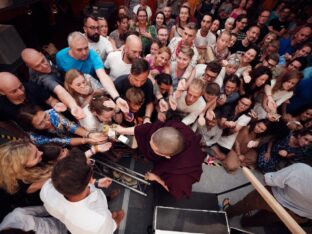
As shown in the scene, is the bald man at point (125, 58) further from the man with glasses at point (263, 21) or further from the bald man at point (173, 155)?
the man with glasses at point (263, 21)

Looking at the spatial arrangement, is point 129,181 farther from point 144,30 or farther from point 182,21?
point 182,21

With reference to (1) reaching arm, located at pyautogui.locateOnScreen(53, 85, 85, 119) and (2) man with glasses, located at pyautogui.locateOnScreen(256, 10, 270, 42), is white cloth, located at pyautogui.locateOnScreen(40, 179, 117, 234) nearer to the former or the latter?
(1) reaching arm, located at pyautogui.locateOnScreen(53, 85, 85, 119)

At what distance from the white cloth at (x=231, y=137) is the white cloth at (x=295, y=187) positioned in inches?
34.6

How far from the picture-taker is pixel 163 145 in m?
1.63

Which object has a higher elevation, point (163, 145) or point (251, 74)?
point (163, 145)

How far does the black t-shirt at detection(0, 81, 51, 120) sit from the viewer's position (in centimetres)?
197

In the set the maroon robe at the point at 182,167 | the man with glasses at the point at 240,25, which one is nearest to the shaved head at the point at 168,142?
the maroon robe at the point at 182,167

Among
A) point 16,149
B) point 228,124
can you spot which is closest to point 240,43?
point 228,124

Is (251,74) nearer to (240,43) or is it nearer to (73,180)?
(240,43)

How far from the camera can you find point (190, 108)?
100 inches

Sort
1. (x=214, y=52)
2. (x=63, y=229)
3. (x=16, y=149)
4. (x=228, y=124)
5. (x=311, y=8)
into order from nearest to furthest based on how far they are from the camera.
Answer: (x=16, y=149) → (x=63, y=229) → (x=228, y=124) → (x=214, y=52) → (x=311, y=8)

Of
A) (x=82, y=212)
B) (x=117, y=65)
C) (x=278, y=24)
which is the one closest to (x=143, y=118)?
(x=117, y=65)

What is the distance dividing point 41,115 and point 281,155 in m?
2.97

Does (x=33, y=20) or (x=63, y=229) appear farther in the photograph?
(x=33, y=20)
